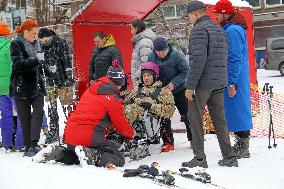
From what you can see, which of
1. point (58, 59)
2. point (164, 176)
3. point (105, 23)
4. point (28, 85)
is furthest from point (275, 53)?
point (164, 176)

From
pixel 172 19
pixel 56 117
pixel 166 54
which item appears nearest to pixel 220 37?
pixel 166 54

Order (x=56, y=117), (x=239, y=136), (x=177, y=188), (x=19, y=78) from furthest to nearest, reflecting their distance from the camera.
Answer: (x=56, y=117) < (x=19, y=78) < (x=239, y=136) < (x=177, y=188)

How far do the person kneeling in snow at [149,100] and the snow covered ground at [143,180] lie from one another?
555mm

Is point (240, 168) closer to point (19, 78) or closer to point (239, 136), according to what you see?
point (239, 136)

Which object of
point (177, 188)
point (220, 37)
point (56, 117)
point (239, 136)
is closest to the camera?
point (177, 188)

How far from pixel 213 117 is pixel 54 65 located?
2.93 meters

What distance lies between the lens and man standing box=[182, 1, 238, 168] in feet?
17.6

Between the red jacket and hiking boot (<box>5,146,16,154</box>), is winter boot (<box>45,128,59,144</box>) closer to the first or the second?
hiking boot (<box>5,146,16,154</box>)

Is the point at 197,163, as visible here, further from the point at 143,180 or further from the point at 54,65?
the point at 54,65

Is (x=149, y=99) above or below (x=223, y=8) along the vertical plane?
below

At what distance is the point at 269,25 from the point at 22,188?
34.2 meters

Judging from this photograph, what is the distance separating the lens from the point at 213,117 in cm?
567

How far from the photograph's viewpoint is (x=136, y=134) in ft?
20.4

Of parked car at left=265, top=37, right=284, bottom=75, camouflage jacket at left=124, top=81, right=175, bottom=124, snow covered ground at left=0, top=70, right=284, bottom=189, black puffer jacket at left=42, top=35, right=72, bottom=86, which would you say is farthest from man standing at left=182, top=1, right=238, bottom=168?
parked car at left=265, top=37, right=284, bottom=75
